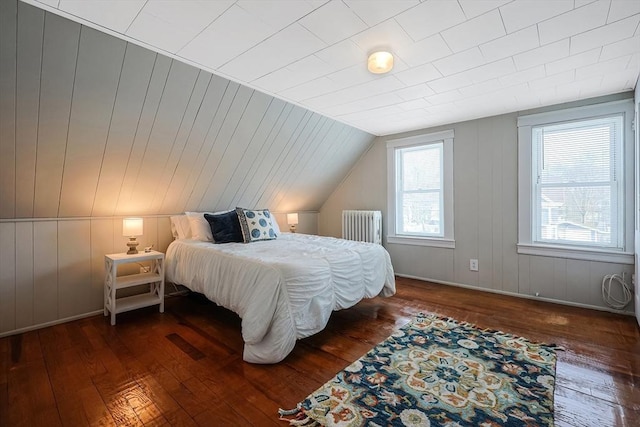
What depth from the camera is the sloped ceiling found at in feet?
6.03

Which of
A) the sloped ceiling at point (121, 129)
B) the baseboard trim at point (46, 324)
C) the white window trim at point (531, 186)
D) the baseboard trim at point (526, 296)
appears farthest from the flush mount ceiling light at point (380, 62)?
the baseboard trim at point (46, 324)

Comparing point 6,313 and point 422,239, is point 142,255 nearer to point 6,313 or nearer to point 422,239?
point 6,313

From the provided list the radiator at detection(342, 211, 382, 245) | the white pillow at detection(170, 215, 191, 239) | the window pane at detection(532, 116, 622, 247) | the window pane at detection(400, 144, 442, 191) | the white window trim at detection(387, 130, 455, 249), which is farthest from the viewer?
the radiator at detection(342, 211, 382, 245)

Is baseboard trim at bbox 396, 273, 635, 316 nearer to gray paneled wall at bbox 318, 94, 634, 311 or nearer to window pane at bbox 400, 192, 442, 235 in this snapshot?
gray paneled wall at bbox 318, 94, 634, 311

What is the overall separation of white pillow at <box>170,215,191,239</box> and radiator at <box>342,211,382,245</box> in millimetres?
2361

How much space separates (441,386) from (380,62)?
215 cm

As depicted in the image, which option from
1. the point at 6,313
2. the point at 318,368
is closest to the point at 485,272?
the point at 318,368

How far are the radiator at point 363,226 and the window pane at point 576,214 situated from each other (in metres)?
1.97

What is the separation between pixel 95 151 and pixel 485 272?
4.30 m

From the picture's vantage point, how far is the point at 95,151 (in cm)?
246

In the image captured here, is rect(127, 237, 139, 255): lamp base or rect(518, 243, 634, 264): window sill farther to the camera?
rect(127, 237, 139, 255): lamp base

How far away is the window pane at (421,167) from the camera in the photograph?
13.1ft

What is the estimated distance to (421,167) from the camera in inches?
163

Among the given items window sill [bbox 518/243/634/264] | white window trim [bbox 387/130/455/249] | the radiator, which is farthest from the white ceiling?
the radiator
